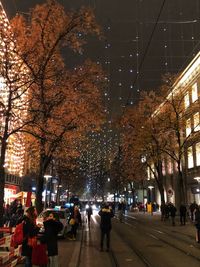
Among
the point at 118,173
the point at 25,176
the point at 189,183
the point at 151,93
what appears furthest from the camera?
the point at 118,173

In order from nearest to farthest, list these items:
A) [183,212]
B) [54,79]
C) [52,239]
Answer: [52,239] < [54,79] < [183,212]

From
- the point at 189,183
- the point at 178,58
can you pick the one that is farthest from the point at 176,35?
the point at 189,183

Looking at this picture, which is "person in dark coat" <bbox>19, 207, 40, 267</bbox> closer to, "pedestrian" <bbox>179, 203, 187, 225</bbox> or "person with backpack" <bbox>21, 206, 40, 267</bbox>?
"person with backpack" <bbox>21, 206, 40, 267</bbox>

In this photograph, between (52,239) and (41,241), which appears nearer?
(52,239)

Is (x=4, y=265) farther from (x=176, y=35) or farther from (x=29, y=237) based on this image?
(x=176, y=35)

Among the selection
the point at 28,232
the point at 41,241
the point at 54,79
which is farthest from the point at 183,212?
the point at 28,232

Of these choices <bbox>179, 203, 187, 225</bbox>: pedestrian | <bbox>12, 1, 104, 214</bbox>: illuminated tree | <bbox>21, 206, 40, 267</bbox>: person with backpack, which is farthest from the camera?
<bbox>179, 203, 187, 225</bbox>: pedestrian

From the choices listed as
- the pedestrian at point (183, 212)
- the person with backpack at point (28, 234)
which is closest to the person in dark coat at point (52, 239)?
the person with backpack at point (28, 234)

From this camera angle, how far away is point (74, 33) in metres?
21.9

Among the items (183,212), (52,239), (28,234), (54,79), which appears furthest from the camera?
(183,212)

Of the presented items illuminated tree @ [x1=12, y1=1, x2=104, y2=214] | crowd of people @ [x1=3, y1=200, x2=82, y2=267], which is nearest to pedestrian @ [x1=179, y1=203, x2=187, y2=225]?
illuminated tree @ [x1=12, y1=1, x2=104, y2=214]

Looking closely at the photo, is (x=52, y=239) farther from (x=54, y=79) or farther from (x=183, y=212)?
(x=183, y=212)

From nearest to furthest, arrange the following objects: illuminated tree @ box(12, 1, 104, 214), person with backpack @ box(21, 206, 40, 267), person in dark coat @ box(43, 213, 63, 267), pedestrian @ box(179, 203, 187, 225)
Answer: person in dark coat @ box(43, 213, 63, 267) < person with backpack @ box(21, 206, 40, 267) < illuminated tree @ box(12, 1, 104, 214) < pedestrian @ box(179, 203, 187, 225)

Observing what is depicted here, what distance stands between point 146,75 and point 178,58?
20.9 ft
